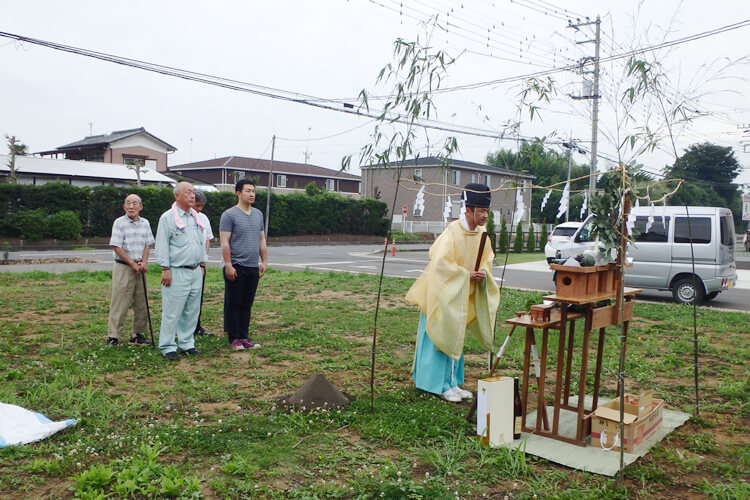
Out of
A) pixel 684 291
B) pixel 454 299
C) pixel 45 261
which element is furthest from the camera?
pixel 45 261

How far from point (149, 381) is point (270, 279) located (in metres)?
8.86

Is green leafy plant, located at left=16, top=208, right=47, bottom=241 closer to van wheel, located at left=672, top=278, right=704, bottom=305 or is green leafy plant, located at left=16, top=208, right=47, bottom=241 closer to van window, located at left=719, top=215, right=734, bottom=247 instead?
van wheel, located at left=672, top=278, right=704, bottom=305

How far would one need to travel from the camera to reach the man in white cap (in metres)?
4.82

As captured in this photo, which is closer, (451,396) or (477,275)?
(477,275)

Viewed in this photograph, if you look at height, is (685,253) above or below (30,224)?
above

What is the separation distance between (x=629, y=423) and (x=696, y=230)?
Answer: 9.25m

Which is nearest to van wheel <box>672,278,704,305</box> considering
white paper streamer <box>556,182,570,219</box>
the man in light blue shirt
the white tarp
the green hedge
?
white paper streamer <box>556,182,570,219</box>

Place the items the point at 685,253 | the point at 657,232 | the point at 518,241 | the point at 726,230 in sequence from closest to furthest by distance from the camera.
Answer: the point at 726,230 → the point at 685,253 → the point at 657,232 → the point at 518,241

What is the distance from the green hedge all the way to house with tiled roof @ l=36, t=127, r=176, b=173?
53.9 ft

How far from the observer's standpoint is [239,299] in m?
6.74

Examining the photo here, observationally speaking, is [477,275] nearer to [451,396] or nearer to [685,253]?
[451,396]

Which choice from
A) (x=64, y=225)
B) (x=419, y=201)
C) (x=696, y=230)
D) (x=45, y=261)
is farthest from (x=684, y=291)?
(x=64, y=225)

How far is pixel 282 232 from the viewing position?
37.7 m

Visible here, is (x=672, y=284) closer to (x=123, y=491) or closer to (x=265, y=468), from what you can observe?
(x=265, y=468)
